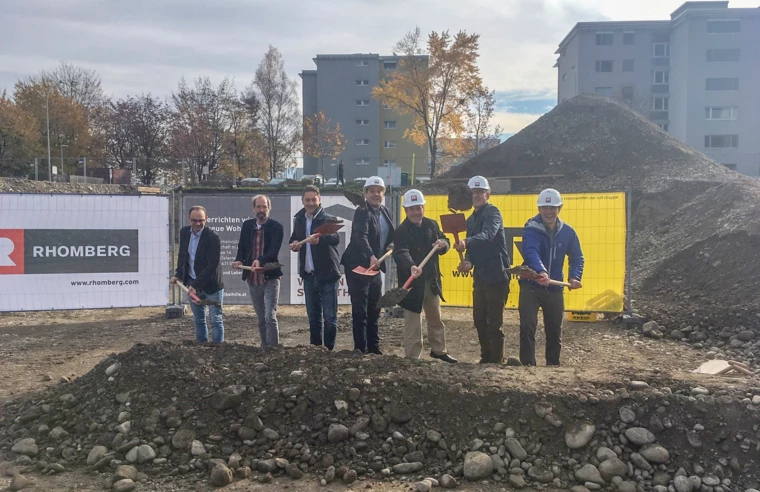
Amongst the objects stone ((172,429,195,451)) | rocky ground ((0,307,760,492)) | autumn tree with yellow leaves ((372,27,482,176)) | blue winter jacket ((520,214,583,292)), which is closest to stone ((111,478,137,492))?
rocky ground ((0,307,760,492))

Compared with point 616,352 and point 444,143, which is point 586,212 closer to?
point 616,352

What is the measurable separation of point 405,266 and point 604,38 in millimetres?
53496

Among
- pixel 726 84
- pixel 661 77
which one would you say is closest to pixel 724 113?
pixel 726 84

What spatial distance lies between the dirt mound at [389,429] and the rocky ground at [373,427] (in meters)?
0.01

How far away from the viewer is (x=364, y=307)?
5.48m

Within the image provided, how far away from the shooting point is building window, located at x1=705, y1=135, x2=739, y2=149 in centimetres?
4688

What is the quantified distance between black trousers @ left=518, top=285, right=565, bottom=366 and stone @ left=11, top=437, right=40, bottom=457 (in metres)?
4.09

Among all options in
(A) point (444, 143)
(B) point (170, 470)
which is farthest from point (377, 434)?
(A) point (444, 143)

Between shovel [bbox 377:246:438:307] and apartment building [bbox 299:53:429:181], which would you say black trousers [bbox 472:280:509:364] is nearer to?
shovel [bbox 377:246:438:307]

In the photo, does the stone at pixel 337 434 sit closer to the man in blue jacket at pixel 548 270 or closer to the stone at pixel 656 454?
the stone at pixel 656 454

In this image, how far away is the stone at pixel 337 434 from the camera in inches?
151

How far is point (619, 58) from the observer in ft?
167

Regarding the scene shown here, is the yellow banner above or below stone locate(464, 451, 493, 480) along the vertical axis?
above

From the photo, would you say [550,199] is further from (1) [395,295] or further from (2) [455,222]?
(1) [395,295]
